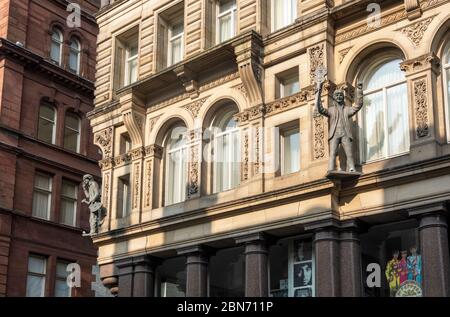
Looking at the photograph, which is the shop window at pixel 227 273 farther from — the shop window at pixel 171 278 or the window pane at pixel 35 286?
the window pane at pixel 35 286

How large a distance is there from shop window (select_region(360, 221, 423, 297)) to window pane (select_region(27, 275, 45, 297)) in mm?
21589

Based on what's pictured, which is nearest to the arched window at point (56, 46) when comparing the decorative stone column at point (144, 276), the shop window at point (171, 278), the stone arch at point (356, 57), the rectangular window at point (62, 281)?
the rectangular window at point (62, 281)

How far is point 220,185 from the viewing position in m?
27.4

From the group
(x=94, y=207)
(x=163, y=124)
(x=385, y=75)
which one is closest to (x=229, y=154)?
(x=163, y=124)

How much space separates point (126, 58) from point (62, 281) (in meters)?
14.3

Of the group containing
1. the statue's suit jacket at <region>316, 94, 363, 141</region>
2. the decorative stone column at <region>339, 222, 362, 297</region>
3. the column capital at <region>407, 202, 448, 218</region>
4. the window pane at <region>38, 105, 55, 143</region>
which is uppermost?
the window pane at <region>38, 105, 55, 143</region>

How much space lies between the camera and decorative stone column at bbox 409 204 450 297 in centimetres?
2033

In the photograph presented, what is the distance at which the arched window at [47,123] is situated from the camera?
42281 mm

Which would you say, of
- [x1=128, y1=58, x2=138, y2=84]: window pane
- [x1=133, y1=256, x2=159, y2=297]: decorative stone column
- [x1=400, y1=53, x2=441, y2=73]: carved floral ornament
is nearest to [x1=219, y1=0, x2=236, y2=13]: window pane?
[x1=128, y1=58, x2=138, y2=84]: window pane

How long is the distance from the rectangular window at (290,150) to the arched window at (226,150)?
6.48 feet

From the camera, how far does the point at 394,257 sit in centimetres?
2259

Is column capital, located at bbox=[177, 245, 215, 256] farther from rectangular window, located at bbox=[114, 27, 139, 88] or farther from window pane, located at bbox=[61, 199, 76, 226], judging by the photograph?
window pane, located at bbox=[61, 199, 76, 226]

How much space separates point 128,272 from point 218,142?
602 centimetres
